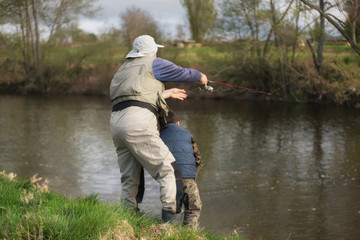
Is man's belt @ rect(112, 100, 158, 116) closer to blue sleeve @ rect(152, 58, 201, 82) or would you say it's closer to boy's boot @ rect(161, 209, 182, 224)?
blue sleeve @ rect(152, 58, 201, 82)

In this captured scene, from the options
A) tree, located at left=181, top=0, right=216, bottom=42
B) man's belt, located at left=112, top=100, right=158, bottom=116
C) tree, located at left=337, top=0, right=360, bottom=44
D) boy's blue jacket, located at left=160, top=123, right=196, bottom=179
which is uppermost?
tree, located at left=181, top=0, right=216, bottom=42

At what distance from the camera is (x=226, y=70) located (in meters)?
32.0

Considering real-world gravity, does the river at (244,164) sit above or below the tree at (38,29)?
below

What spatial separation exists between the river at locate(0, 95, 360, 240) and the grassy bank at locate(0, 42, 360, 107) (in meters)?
Answer: 2.78

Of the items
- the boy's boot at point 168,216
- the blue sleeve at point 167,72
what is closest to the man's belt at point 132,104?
the blue sleeve at point 167,72

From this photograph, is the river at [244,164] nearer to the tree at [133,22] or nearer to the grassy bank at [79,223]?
the grassy bank at [79,223]

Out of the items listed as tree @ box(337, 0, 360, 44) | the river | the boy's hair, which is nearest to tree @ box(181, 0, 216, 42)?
the river

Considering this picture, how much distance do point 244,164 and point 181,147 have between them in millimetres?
8401

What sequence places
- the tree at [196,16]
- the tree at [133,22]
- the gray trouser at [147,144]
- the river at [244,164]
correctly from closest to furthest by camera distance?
the gray trouser at [147,144], the river at [244,164], the tree at [133,22], the tree at [196,16]

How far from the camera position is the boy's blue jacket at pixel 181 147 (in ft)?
15.9

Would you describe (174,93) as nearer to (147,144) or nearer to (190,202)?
(147,144)

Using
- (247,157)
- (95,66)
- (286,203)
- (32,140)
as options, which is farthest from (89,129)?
(95,66)

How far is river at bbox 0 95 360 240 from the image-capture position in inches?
343

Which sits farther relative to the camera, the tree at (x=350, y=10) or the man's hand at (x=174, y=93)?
the tree at (x=350, y=10)
